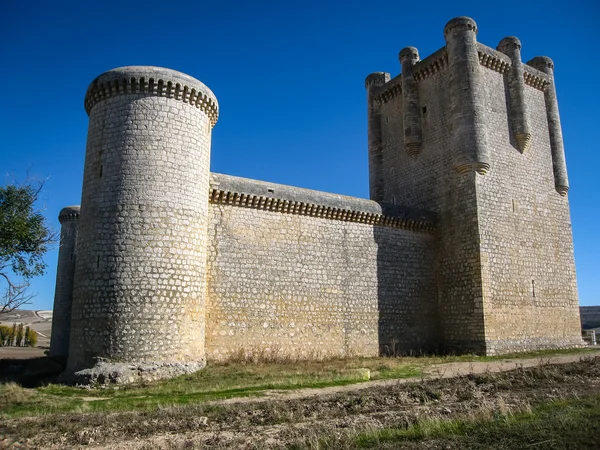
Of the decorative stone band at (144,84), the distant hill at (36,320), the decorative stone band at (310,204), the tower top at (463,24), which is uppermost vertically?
the tower top at (463,24)

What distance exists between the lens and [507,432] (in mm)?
5559

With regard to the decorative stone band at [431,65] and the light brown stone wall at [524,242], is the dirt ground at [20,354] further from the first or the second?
the decorative stone band at [431,65]

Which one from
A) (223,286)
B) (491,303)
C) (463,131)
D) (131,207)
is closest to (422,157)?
(463,131)

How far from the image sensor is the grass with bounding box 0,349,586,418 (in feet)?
27.7

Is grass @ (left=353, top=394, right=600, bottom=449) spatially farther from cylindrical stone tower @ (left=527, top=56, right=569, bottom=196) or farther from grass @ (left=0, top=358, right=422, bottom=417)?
cylindrical stone tower @ (left=527, top=56, right=569, bottom=196)

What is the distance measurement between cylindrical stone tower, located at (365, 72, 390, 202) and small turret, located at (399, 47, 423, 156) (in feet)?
6.79

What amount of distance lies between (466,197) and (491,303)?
3968 millimetres

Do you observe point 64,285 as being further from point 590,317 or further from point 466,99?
point 590,317

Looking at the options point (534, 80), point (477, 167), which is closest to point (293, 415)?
point (477, 167)

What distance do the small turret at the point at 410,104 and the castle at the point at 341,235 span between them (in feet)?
0.20

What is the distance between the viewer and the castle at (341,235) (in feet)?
39.1

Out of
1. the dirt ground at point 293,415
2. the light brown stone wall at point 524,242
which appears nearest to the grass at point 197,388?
the dirt ground at point 293,415

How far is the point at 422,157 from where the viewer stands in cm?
2027

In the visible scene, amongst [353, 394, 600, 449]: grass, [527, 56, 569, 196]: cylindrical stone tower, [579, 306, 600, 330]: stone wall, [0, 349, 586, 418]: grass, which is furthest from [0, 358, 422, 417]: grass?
[579, 306, 600, 330]: stone wall
